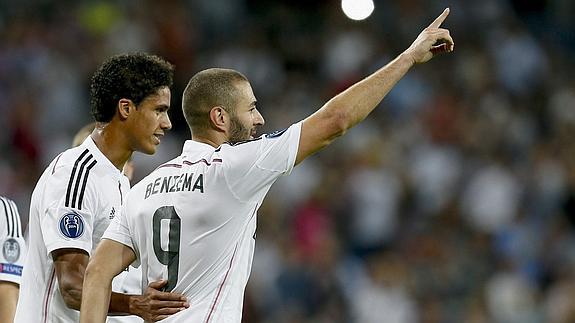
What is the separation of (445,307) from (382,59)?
3.78m

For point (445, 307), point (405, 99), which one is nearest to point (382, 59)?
point (405, 99)

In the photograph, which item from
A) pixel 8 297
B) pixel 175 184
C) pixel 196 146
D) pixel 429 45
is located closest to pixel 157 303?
pixel 175 184

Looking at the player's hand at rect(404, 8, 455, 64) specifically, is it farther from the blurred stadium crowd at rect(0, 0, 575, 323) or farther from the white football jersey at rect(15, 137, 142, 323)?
the blurred stadium crowd at rect(0, 0, 575, 323)

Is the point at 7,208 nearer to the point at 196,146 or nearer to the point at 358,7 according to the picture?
the point at 196,146

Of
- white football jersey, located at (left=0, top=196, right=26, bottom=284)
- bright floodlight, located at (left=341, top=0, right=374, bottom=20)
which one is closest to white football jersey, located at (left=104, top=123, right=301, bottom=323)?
white football jersey, located at (left=0, top=196, right=26, bottom=284)

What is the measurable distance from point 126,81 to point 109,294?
980 mm

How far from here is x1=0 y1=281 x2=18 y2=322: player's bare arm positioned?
19.4 feet

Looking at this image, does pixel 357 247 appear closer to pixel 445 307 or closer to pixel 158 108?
pixel 445 307

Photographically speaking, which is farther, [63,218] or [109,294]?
[63,218]

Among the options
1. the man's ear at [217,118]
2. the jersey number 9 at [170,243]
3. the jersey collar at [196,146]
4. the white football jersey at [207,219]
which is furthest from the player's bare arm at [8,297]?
the man's ear at [217,118]

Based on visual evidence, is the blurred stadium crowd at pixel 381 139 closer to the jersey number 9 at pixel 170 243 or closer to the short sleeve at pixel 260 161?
the jersey number 9 at pixel 170 243

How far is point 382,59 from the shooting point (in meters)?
14.8

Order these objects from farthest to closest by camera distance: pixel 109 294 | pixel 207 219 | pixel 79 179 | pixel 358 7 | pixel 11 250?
1. pixel 11 250
2. pixel 358 7
3. pixel 79 179
4. pixel 109 294
5. pixel 207 219

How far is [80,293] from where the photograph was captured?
5113mm
